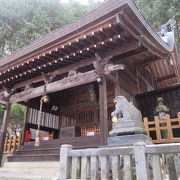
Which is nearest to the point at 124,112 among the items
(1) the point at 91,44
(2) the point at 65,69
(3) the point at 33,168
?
(1) the point at 91,44

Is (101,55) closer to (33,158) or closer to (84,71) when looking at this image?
(84,71)

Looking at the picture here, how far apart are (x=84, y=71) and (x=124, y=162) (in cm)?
507

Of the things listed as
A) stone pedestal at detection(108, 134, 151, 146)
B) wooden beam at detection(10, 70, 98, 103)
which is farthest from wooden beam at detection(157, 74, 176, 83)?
stone pedestal at detection(108, 134, 151, 146)

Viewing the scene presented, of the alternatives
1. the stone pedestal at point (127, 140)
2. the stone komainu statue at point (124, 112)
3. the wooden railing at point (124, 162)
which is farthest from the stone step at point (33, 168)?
the stone komainu statue at point (124, 112)

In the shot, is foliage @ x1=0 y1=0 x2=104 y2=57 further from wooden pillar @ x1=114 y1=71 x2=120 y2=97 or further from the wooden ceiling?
wooden pillar @ x1=114 y1=71 x2=120 y2=97

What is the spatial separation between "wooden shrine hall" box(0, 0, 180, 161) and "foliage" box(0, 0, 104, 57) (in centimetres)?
1190

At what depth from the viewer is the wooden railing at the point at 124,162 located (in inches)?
119

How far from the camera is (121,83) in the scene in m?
7.03

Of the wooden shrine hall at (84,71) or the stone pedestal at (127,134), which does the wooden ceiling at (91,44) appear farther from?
the stone pedestal at (127,134)

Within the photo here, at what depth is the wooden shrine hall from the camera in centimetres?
542

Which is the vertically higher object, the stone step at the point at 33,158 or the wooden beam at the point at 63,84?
the wooden beam at the point at 63,84

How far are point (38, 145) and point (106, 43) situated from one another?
4313 millimetres

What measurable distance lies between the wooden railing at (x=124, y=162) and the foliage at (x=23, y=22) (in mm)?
17716

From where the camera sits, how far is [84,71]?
26.0 feet
